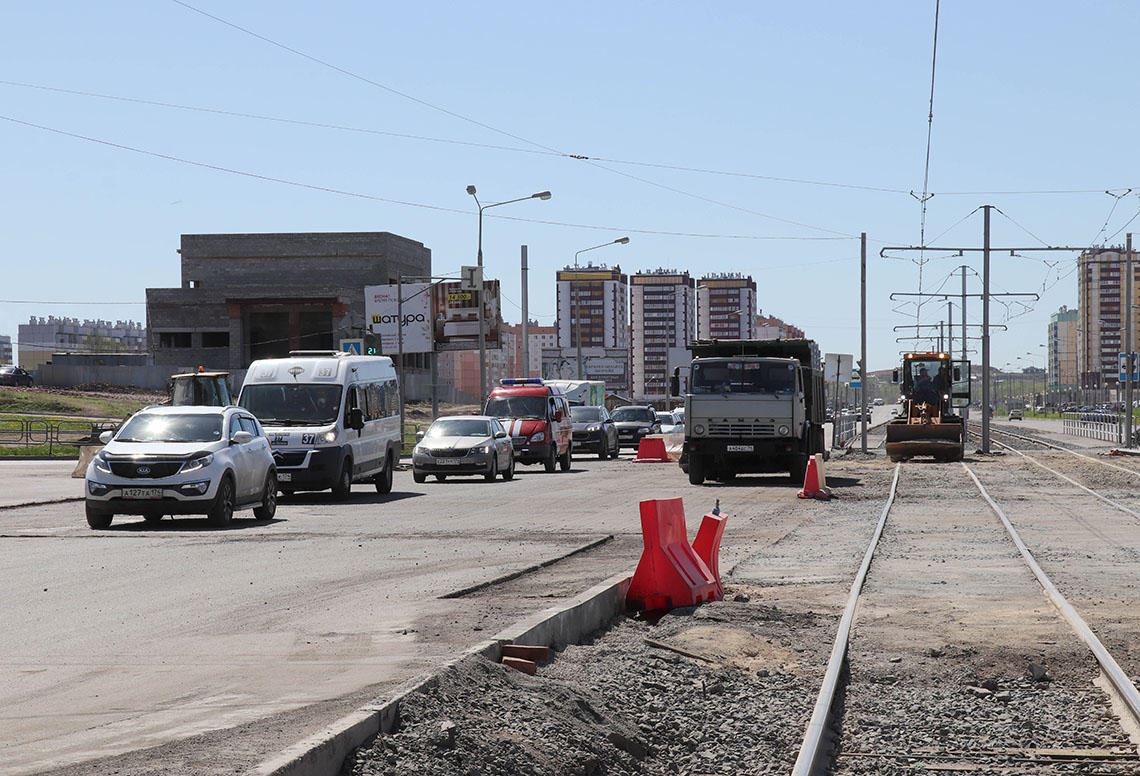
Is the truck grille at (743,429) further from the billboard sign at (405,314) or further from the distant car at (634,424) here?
the billboard sign at (405,314)

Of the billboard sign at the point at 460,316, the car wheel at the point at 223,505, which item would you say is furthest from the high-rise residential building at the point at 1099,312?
the car wheel at the point at 223,505

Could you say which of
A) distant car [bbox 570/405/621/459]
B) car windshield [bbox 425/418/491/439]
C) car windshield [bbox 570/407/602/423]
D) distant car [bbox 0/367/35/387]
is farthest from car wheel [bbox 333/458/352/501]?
distant car [bbox 0/367/35/387]

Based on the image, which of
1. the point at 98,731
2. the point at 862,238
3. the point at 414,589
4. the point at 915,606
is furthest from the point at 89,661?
the point at 862,238

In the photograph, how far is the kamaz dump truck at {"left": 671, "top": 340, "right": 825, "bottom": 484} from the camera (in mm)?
33938

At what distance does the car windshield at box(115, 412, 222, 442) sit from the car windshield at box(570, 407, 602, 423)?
30.9 meters

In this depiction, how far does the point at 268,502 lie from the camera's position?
912 inches

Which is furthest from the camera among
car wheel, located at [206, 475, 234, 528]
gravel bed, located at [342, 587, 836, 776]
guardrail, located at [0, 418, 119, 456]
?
guardrail, located at [0, 418, 119, 456]

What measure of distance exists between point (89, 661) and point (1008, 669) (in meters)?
5.53

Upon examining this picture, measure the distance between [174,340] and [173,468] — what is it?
94021 millimetres

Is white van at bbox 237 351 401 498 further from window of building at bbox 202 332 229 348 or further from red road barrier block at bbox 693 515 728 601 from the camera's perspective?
window of building at bbox 202 332 229 348

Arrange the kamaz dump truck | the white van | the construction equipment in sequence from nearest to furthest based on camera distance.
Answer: the white van → the kamaz dump truck → the construction equipment

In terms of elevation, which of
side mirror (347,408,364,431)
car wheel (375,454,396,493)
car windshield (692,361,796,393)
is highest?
car windshield (692,361,796,393)

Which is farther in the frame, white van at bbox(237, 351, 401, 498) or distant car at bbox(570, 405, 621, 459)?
distant car at bbox(570, 405, 621, 459)

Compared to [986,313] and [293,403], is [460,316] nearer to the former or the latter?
[986,313]
